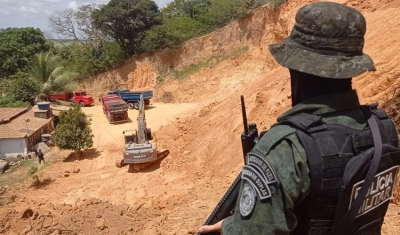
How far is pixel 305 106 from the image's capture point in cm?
189

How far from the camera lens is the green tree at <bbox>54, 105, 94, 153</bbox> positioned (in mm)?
15203

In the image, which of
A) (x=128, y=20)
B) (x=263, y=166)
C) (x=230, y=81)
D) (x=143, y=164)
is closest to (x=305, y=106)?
(x=263, y=166)

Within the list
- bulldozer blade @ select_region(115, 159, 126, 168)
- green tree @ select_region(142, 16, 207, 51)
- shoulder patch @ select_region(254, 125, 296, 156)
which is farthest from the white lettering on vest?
green tree @ select_region(142, 16, 207, 51)

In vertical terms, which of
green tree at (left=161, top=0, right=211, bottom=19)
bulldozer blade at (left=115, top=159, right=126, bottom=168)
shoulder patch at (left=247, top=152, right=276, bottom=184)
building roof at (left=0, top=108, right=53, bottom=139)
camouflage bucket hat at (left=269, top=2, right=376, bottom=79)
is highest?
green tree at (left=161, top=0, right=211, bottom=19)

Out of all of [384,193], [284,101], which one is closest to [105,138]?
[284,101]

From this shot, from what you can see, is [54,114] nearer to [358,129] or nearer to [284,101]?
[284,101]

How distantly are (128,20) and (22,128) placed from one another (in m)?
13.7

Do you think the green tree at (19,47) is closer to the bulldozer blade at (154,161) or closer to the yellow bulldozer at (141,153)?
the yellow bulldozer at (141,153)

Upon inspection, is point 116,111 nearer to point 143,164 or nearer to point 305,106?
point 143,164

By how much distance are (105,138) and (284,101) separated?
30.1 ft

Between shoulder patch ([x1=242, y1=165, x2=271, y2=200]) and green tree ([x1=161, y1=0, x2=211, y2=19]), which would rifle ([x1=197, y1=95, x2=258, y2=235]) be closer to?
shoulder patch ([x1=242, y1=165, x2=271, y2=200])

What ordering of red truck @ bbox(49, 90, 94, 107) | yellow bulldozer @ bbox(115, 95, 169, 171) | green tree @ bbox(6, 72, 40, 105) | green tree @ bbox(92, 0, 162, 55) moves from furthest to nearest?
green tree @ bbox(92, 0, 162, 55)
red truck @ bbox(49, 90, 94, 107)
green tree @ bbox(6, 72, 40, 105)
yellow bulldozer @ bbox(115, 95, 169, 171)

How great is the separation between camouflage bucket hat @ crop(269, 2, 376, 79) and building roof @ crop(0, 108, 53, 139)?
16.3m

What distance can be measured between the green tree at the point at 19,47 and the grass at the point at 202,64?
13.1 m
